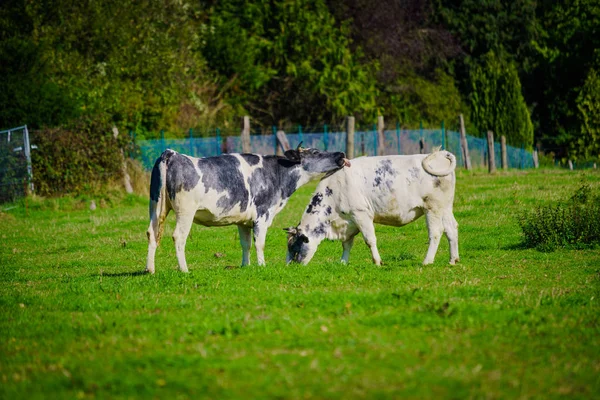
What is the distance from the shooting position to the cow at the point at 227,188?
13172 millimetres

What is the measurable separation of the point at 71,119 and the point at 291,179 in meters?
16.0

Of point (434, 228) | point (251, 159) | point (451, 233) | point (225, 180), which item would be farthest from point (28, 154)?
point (451, 233)

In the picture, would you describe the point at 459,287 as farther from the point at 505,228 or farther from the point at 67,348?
the point at 505,228

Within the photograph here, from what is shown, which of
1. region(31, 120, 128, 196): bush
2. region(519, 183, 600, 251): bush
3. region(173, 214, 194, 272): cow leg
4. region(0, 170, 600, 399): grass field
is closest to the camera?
region(0, 170, 600, 399): grass field

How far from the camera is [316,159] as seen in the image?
14.6 m

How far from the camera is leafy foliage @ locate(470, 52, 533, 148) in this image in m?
45.9

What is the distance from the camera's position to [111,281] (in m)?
12.4

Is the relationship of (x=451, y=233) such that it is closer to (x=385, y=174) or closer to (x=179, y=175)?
(x=385, y=174)

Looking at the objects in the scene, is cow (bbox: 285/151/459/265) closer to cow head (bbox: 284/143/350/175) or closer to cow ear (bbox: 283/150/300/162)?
cow head (bbox: 284/143/350/175)

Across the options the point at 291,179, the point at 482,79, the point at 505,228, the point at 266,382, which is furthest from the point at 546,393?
the point at 482,79

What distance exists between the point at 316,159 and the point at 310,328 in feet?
20.8

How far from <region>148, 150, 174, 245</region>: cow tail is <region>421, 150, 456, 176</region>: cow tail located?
404 cm

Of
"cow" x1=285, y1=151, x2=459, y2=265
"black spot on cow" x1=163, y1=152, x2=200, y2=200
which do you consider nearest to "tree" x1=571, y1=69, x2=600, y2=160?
"cow" x1=285, y1=151, x2=459, y2=265

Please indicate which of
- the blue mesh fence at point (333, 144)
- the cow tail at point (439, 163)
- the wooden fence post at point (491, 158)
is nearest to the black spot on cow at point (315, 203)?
the cow tail at point (439, 163)
